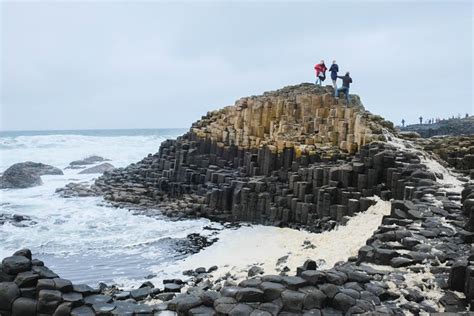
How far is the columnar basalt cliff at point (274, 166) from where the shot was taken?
14.4 meters

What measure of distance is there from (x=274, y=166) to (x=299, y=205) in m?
3.08

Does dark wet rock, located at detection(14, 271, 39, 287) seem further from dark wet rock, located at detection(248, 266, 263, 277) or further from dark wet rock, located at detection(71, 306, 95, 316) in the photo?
dark wet rock, located at detection(248, 266, 263, 277)

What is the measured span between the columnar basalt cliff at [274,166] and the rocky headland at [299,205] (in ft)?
0.16

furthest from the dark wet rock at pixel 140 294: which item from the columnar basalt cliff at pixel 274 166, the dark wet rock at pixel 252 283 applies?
the columnar basalt cliff at pixel 274 166

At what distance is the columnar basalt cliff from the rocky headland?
0.05m

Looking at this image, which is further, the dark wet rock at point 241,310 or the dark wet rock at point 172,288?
the dark wet rock at point 172,288

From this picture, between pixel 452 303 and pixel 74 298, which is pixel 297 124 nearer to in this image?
pixel 452 303

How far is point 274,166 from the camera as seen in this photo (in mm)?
17812

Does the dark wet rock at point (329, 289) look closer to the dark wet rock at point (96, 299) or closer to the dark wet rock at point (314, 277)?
the dark wet rock at point (314, 277)

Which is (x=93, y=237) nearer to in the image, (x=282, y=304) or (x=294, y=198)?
(x=294, y=198)

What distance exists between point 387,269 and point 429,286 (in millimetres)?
878

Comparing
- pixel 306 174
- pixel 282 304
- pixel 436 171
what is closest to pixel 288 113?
pixel 306 174

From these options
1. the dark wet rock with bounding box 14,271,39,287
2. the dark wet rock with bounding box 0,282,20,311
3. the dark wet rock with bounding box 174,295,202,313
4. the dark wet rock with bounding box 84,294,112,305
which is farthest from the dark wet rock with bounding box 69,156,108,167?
the dark wet rock with bounding box 174,295,202,313

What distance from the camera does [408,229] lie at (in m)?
8.59
